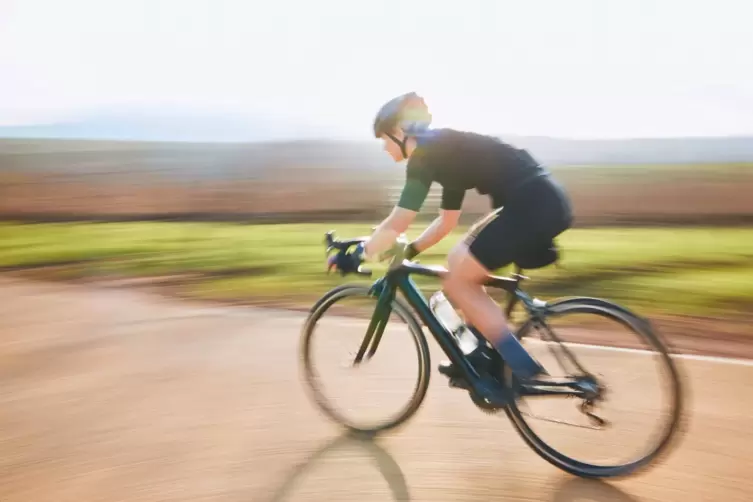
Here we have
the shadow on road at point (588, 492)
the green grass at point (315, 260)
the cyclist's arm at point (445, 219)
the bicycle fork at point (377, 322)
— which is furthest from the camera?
the green grass at point (315, 260)

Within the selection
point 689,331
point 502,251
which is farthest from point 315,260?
point 502,251

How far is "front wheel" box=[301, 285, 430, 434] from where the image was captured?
157 inches

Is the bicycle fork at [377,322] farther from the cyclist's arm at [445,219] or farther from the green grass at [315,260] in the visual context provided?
the green grass at [315,260]

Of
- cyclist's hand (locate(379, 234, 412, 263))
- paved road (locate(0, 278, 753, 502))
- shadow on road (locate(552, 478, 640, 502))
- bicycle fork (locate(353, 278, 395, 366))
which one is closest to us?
shadow on road (locate(552, 478, 640, 502))

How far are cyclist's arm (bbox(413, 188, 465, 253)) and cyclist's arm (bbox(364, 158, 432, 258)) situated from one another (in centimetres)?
21

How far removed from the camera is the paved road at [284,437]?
3.44 meters

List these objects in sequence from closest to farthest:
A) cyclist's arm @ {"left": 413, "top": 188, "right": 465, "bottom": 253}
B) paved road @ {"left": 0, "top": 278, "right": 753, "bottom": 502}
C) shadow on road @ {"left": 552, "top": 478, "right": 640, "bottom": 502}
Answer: shadow on road @ {"left": 552, "top": 478, "right": 640, "bottom": 502}
paved road @ {"left": 0, "top": 278, "right": 753, "bottom": 502}
cyclist's arm @ {"left": 413, "top": 188, "right": 465, "bottom": 253}

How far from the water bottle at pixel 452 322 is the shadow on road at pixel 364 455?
26.1 inches

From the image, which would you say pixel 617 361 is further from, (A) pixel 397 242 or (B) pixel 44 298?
(B) pixel 44 298

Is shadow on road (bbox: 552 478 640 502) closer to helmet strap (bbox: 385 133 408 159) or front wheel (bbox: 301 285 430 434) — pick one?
front wheel (bbox: 301 285 430 434)

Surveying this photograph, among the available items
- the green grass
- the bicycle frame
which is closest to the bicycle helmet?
the bicycle frame

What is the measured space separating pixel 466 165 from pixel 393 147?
366 mm

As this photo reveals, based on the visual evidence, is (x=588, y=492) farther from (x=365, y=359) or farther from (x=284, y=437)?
(x=284, y=437)

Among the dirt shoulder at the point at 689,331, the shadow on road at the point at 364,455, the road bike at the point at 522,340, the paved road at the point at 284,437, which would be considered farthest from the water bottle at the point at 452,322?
the shadow on road at the point at 364,455
